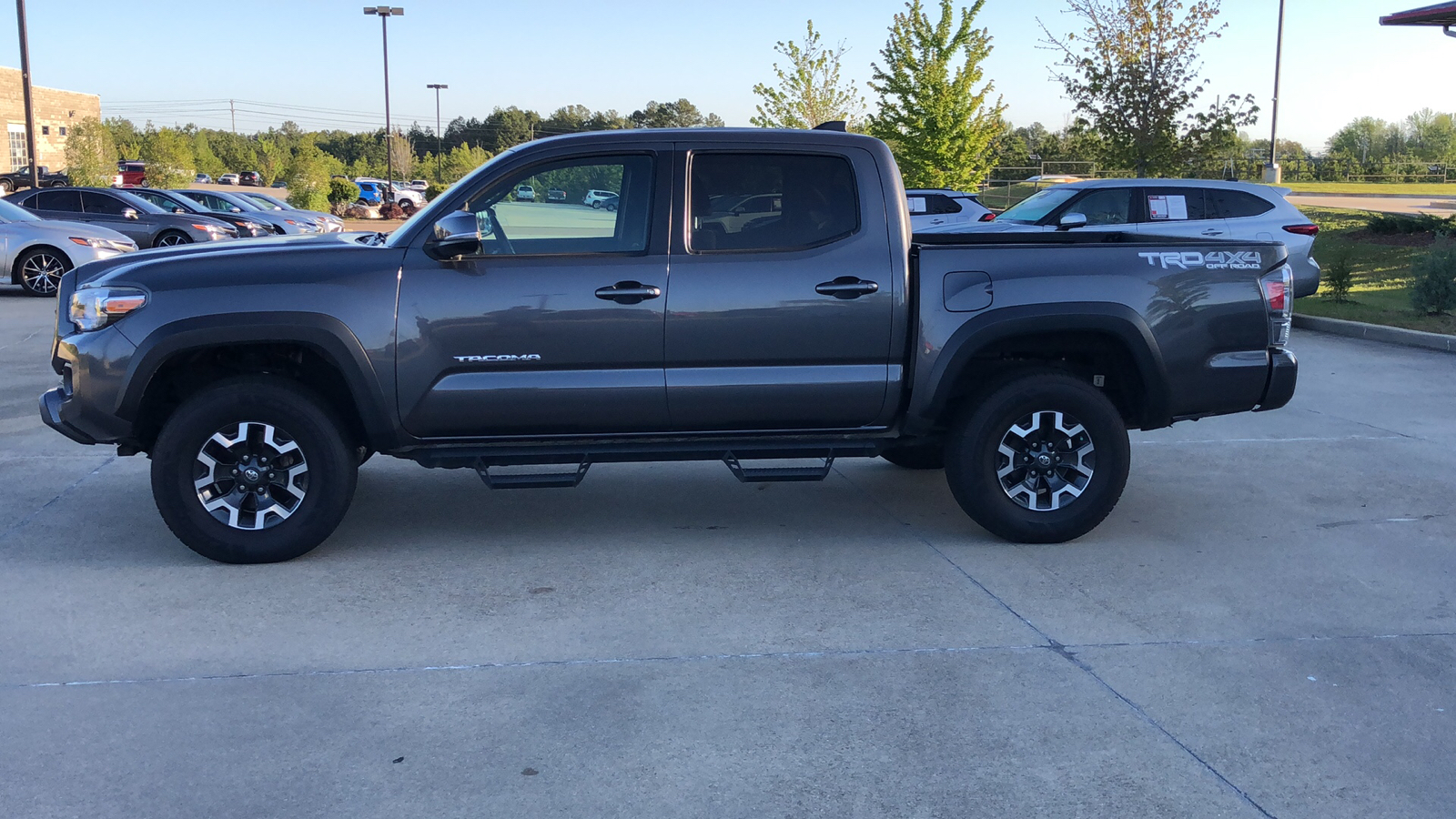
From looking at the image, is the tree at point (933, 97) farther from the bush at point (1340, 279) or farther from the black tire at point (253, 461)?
the black tire at point (253, 461)

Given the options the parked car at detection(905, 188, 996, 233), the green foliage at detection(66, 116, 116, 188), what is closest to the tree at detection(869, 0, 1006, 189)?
the parked car at detection(905, 188, 996, 233)

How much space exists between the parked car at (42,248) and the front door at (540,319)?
13399mm

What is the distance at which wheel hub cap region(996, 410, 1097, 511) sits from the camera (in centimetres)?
595

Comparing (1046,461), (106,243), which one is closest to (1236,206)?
(1046,461)

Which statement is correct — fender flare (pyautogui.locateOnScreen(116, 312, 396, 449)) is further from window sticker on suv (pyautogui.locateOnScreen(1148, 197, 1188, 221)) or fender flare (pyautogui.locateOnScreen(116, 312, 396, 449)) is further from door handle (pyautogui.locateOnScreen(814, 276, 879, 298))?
window sticker on suv (pyautogui.locateOnScreen(1148, 197, 1188, 221))

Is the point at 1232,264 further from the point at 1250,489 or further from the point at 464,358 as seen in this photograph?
the point at 464,358

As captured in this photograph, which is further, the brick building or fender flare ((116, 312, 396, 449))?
the brick building

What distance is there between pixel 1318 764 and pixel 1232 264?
9.77ft

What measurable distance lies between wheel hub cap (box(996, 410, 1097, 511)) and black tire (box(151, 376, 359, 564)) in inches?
124

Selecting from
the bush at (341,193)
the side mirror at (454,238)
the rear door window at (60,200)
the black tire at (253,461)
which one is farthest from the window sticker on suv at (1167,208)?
the bush at (341,193)

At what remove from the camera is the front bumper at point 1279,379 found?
6.07 meters

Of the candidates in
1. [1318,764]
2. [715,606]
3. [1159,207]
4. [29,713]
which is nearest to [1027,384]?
[715,606]

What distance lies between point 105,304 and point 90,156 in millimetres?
30319

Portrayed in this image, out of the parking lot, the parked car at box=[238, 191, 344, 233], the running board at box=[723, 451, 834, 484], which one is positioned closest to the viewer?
the parking lot
